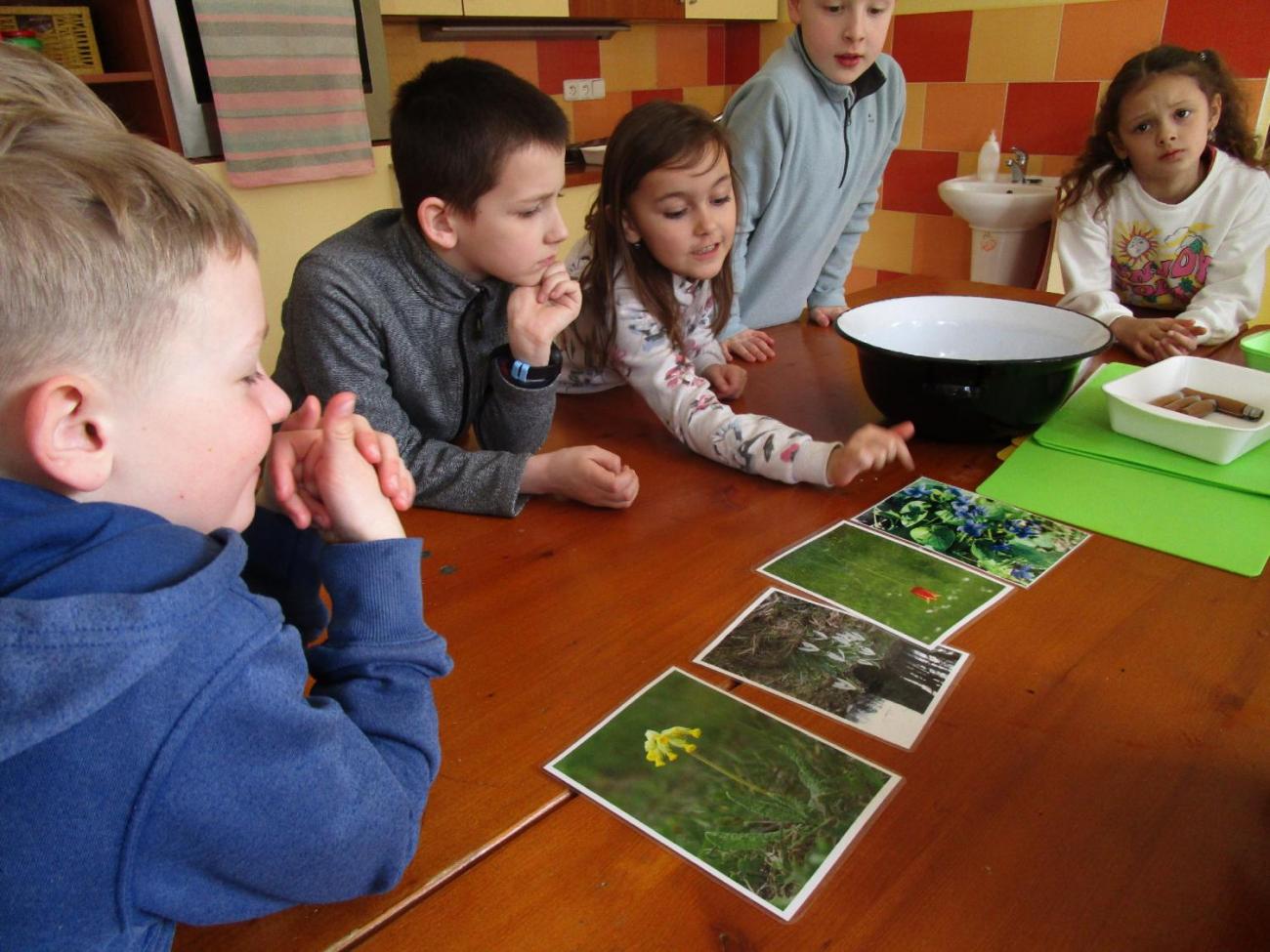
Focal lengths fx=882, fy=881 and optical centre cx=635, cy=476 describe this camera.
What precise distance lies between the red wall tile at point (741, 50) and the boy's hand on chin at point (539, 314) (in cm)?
338

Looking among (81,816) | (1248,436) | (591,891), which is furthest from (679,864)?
(1248,436)

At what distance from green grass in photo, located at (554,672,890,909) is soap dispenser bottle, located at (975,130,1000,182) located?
312 centimetres

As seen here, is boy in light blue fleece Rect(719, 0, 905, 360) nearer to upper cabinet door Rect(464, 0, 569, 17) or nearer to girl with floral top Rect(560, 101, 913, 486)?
girl with floral top Rect(560, 101, 913, 486)

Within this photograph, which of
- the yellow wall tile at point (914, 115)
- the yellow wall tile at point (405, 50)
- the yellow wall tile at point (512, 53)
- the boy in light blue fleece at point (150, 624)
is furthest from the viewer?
the yellow wall tile at point (914, 115)

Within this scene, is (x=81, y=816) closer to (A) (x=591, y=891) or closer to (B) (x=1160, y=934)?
(A) (x=591, y=891)

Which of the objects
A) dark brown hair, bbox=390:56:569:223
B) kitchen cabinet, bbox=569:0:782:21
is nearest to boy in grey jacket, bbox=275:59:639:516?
dark brown hair, bbox=390:56:569:223

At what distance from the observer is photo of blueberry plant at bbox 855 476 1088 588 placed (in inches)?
32.4

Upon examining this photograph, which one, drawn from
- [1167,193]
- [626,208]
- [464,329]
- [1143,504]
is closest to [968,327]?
[1143,504]

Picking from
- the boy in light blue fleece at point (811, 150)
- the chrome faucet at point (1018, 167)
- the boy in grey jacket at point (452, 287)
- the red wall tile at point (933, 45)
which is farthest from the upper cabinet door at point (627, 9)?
the boy in grey jacket at point (452, 287)

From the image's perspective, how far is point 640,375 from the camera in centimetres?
116

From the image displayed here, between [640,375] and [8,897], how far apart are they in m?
0.88

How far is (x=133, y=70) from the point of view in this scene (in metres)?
2.45

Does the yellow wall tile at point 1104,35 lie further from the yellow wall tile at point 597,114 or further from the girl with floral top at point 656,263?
the girl with floral top at point 656,263

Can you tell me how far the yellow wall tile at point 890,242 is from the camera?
144 inches
